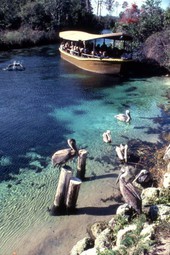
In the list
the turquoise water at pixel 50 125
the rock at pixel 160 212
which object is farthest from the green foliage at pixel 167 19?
the rock at pixel 160 212

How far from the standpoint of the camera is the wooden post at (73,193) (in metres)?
9.62

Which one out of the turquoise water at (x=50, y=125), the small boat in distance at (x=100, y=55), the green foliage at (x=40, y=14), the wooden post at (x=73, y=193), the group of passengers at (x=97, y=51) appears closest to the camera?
the wooden post at (x=73, y=193)

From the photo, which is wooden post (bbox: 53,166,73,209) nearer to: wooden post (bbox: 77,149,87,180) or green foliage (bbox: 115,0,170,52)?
wooden post (bbox: 77,149,87,180)

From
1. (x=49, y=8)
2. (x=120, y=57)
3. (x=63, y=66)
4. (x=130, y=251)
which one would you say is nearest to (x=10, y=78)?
(x=63, y=66)

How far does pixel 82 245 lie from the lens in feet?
27.4

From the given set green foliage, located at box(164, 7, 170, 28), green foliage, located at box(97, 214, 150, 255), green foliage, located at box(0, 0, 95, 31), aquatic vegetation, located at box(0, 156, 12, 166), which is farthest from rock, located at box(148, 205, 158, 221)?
green foliage, located at box(0, 0, 95, 31)

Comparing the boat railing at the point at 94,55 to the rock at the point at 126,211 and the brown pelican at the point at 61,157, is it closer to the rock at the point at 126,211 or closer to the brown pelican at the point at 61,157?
the brown pelican at the point at 61,157

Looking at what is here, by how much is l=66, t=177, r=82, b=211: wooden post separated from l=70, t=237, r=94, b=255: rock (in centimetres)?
161

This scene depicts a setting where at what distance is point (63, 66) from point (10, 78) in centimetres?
711

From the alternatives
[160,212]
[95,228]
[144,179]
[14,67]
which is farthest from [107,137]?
[14,67]

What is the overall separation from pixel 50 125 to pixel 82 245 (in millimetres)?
9442

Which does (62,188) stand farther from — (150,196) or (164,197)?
(164,197)

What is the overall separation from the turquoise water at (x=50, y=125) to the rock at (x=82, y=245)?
139 centimetres

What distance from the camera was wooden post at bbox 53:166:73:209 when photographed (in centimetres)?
974
